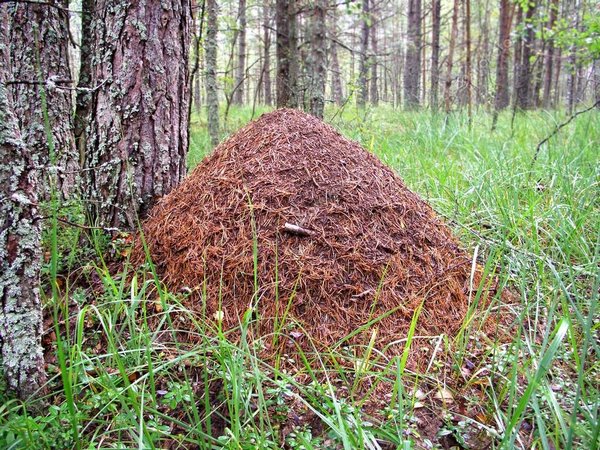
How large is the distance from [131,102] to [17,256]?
132cm

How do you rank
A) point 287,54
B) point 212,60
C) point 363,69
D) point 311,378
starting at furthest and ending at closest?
point 363,69 < point 287,54 < point 212,60 < point 311,378

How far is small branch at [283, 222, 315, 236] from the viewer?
2168 millimetres

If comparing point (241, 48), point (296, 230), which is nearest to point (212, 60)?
point (296, 230)

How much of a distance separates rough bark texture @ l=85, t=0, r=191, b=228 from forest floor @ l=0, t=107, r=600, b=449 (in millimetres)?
311

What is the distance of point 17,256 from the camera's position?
55.6 inches

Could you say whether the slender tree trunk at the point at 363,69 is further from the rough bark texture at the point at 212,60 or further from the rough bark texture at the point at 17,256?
the rough bark texture at the point at 17,256

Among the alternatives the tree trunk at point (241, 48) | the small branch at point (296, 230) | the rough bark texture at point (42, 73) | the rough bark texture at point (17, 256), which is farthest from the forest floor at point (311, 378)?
the tree trunk at point (241, 48)

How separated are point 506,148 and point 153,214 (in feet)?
13.2

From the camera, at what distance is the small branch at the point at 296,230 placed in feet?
7.11

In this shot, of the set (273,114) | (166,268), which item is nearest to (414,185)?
(273,114)

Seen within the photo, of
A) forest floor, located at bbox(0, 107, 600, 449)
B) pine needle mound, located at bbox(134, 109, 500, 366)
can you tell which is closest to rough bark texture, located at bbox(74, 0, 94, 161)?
forest floor, located at bbox(0, 107, 600, 449)

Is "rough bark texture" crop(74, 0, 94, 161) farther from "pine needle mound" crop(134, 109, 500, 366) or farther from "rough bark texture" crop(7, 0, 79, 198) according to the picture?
"pine needle mound" crop(134, 109, 500, 366)

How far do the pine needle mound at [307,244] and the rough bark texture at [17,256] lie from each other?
0.69 m

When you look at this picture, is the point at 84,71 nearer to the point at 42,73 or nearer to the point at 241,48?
the point at 42,73
